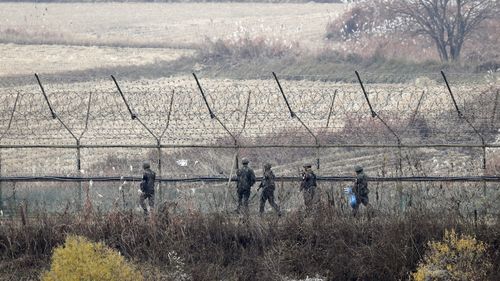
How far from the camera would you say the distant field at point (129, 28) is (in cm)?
4453

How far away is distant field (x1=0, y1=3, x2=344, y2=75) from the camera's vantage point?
44.5 m

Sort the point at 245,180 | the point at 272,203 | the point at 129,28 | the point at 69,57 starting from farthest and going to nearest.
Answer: the point at 129,28 → the point at 69,57 → the point at 245,180 → the point at 272,203

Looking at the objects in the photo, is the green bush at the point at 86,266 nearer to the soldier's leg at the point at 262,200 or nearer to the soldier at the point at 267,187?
the soldier's leg at the point at 262,200

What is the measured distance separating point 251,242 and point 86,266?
3.61m

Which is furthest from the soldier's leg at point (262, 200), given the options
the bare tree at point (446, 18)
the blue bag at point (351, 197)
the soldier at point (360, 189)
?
the bare tree at point (446, 18)

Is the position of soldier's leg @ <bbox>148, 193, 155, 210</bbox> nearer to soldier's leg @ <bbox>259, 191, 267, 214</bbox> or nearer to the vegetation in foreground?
the vegetation in foreground

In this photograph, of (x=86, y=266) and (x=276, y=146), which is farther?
(x=276, y=146)

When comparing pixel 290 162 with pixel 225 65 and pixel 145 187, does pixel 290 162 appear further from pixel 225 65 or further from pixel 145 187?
pixel 225 65

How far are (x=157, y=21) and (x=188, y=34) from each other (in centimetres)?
539

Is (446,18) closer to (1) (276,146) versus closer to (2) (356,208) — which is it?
(1) (276,146)

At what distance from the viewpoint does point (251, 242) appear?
19.8 metres

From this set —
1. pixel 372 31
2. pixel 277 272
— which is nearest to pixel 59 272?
pixel 277 272

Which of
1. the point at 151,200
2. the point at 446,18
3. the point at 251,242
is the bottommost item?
the point at 251,242

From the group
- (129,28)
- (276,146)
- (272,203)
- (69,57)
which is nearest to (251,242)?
(272,203)
